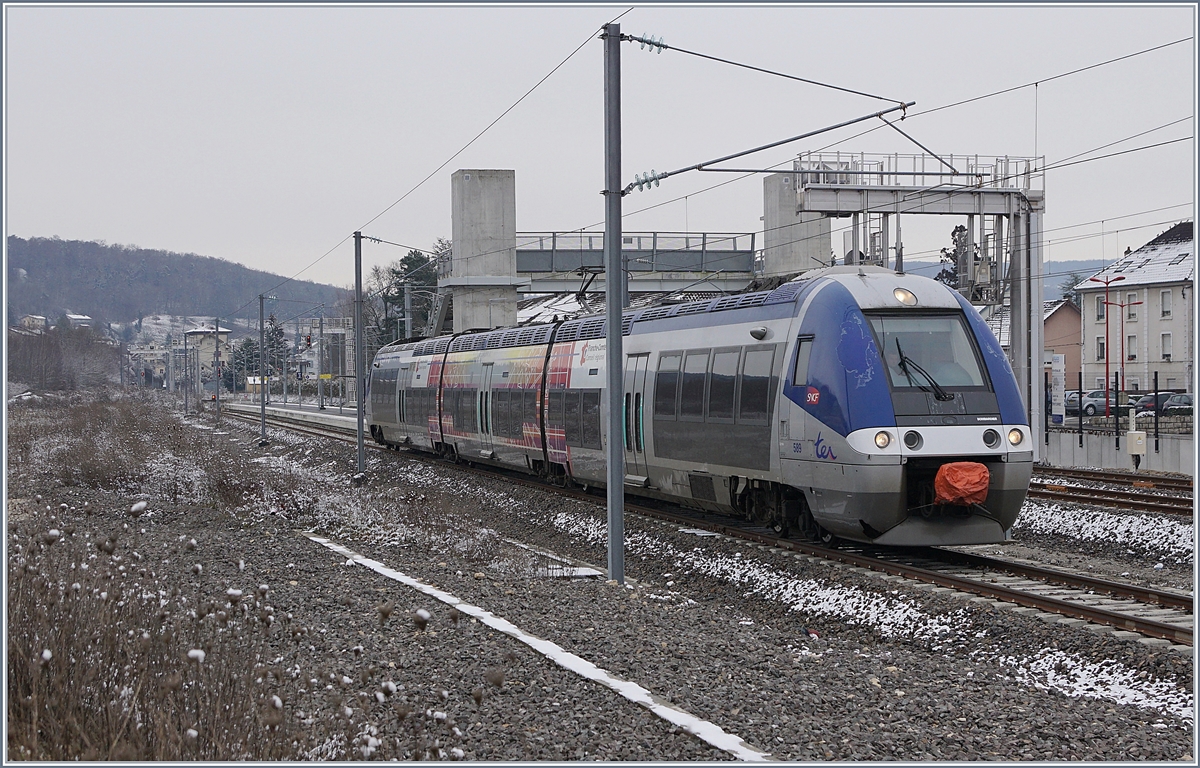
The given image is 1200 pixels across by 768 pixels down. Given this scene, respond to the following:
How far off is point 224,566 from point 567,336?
10.7 meters

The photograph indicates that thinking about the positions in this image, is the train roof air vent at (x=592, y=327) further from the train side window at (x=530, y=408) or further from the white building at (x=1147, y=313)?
the white building at (x=1147, y=313)

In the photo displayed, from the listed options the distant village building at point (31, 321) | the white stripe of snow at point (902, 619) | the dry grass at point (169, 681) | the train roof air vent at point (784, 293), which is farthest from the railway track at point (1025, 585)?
the distant village building at point (31, 321)

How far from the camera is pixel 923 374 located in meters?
12.6

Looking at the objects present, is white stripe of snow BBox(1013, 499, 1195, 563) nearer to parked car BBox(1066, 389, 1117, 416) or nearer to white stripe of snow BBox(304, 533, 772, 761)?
white stripe of snow BBox(304, 533, 772, 761)

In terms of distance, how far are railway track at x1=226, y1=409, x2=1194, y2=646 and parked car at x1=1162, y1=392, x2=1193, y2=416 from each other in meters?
32.3

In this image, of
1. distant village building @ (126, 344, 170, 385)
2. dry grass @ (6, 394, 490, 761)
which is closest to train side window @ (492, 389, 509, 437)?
dry grass @ (6, 394, 490, 761)

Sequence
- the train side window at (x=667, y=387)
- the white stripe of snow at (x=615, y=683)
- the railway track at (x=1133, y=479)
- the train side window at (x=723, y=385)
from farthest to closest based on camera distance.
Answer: the railway track at (x=1133, y=479) < the train side window at (x=667, y=387) < the train side window at (x=723, y=385) < the white stripe of snow at (x=615, y=683)

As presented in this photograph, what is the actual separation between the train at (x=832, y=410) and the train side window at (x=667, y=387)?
0.10ft

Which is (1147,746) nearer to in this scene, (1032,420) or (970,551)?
(970,551)

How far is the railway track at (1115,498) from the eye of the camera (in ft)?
56.0

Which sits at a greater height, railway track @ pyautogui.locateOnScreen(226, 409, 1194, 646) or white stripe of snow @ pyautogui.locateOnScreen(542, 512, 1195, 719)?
railway track @ pyautogui.locateOnScreen(226, 409, 1194, 646)

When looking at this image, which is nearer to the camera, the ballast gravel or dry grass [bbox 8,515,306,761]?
dry grass [bbox 8,515,306,761]

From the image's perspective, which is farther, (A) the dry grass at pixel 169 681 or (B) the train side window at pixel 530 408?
(B) the train side window at pixel 530 408

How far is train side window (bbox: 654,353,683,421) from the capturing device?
54.2 feet
